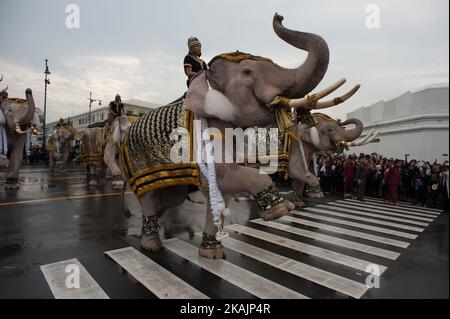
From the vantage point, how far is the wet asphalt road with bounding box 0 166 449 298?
329 cm

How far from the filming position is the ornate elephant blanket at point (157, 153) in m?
3.96

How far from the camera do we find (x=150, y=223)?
4680 millimetres

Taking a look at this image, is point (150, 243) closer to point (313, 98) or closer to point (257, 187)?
point (257, 187)

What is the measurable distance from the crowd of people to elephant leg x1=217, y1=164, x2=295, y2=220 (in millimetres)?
8922

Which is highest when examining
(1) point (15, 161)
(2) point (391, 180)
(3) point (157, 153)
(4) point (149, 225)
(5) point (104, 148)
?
(5) point (104, 148)

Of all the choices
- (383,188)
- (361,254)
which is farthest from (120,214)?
(383,188)

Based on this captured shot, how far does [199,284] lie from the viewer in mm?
3498

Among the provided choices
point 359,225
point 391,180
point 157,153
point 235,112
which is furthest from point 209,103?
point 391,180

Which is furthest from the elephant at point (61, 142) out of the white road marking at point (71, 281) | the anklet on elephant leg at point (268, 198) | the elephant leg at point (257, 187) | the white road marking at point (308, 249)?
the anklet on elephant leg at point (268, 198)

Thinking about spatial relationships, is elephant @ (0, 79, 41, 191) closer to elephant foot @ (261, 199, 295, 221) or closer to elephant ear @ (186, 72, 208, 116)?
elephant ear @ (186, 72, 208, 116)

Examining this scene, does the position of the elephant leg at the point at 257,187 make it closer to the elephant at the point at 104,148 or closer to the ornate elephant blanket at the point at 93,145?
the elephant at the point at 104,148

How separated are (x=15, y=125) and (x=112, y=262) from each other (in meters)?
7.99

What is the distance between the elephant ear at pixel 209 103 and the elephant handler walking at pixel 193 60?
50.8 inches

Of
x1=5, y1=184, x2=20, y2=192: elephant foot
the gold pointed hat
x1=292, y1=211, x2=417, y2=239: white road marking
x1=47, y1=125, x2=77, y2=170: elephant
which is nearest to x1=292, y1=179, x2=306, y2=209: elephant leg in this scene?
x1=292, y1=211, x2=417, y2=239: white road marking
